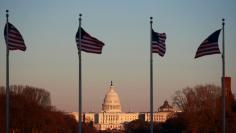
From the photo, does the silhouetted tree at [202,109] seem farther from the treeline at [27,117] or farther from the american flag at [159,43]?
the american flag at [159,43]

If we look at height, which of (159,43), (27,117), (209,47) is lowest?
(27,117)

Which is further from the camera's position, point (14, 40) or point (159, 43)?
point (159, 43)

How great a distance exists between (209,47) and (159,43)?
12.6 feet

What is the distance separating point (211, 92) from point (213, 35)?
106 meters

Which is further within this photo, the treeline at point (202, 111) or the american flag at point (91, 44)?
the treeline at point (202, 111)

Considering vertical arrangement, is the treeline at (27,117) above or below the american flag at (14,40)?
below

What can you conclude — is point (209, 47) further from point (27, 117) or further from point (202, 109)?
point (202, 109)

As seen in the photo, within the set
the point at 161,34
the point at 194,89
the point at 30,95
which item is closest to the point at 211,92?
the point at 194,89

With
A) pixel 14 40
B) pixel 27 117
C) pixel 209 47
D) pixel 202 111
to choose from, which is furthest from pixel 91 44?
pixel 202 111

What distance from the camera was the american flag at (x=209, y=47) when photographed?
6531 cm

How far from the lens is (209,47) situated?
65.5m

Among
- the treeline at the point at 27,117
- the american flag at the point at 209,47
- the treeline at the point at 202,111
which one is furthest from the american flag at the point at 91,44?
the treeline at the point at 202,111

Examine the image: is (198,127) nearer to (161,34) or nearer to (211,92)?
(211,92)

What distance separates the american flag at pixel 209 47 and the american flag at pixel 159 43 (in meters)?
2.73
